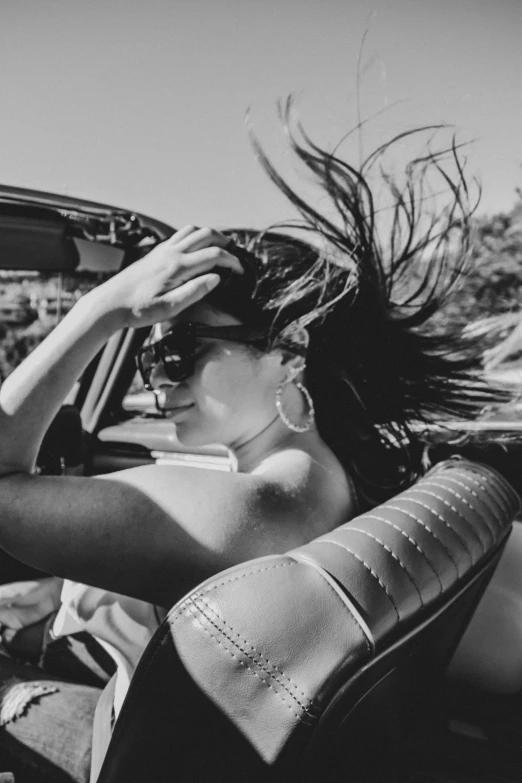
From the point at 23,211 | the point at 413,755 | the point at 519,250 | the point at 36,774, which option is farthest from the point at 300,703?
the point at 519,250

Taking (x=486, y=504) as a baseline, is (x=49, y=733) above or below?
below

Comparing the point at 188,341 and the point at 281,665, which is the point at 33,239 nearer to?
the point at 188,341

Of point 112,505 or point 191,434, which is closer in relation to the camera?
point 112,505

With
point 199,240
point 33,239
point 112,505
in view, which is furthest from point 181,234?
point 33,239

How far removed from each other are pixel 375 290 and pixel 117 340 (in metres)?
1.79

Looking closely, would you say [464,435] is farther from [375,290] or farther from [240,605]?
[240,605]

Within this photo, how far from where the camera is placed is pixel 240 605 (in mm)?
907

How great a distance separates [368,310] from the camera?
6.61ft

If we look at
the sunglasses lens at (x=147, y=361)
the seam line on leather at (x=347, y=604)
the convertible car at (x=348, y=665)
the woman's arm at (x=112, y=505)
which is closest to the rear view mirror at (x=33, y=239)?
the sunglasses lens at (x=147, y=361)

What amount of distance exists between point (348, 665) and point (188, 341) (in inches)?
41.0

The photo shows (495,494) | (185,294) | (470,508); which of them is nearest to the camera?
(470,508)

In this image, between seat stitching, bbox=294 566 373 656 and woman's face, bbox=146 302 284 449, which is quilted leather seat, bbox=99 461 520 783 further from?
woman's face, bbox=146 302 284 449

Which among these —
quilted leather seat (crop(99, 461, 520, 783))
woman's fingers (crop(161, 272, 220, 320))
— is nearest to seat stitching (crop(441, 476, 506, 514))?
quilted leather seat (crop(99, 461, 520, 783))

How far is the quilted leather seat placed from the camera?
2.89 feet
